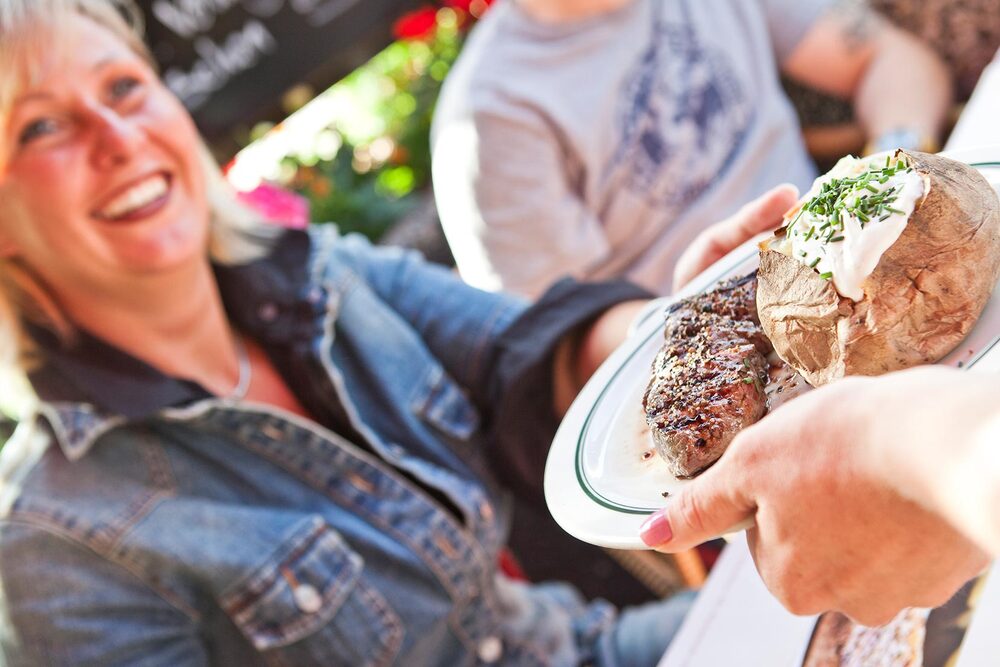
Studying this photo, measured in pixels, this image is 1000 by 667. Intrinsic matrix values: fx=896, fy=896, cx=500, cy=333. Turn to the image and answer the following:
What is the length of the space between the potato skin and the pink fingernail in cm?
20

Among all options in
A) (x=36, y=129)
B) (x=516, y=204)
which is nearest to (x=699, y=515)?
(x=36, y=129)

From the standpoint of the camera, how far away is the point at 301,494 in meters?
1.37

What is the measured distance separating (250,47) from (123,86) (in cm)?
129

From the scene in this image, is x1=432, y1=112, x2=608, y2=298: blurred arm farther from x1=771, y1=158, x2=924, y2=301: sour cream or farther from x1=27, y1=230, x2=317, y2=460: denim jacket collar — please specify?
x1=771, y1=158, x2=924, y2=301: sour cream

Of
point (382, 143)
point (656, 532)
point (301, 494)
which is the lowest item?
point (382, 143)

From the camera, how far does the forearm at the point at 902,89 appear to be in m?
1.88

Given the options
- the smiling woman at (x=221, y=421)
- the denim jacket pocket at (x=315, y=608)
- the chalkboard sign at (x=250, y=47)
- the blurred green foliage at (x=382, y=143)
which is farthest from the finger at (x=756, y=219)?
the blurred green foliage at (x=382, y=143)

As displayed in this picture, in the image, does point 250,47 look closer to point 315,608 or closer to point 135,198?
point 135,198

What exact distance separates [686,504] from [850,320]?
0.72 feet

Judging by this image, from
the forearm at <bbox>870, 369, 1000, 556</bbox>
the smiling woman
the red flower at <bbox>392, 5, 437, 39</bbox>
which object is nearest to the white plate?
the forearm at <bbox>870, 369, 1000, 556</bbox>

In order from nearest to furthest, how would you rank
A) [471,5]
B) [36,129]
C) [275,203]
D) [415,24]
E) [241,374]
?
1. [36,129]
2. [241,374]
3. [275,203]
4. [415,24]
5. [471,5]

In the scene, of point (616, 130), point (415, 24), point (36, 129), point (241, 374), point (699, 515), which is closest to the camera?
point (699, 515)

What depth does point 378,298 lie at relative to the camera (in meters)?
1.59

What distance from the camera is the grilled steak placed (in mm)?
789
